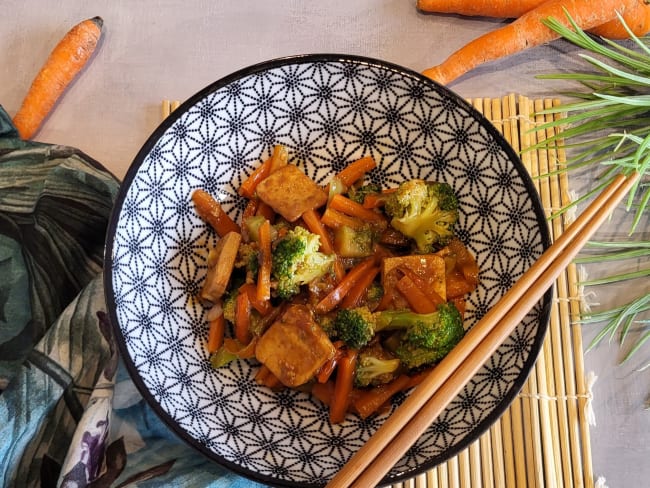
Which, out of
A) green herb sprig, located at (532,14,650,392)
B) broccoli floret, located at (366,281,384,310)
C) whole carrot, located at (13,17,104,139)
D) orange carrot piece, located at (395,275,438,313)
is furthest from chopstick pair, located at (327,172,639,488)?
whole carrot, located at (13,17,104,139)

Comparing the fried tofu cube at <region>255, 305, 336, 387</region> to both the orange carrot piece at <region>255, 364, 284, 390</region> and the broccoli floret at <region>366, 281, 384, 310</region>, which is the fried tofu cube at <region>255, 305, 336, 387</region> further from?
the broccoli floret at <region>366, 281, 384, 310</region>

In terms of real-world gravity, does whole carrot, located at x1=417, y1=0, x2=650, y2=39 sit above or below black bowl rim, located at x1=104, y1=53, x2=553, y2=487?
above

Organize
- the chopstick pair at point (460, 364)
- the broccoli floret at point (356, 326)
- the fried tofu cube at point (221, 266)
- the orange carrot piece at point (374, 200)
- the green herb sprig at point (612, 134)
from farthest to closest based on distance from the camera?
the green herb sprig at point (612, 134) → the orange carrot piece at point (374, 200) → the fried tofu cube at point (221, 266) → the broccoli floret at point (356, 326) → the chopstick pair at point (460, 364)

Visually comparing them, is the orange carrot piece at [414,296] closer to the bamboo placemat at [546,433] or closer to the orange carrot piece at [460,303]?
the orange carrot piece at [460,303]

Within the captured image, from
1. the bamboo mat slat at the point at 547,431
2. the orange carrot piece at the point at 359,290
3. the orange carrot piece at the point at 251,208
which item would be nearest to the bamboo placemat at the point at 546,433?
the bamboo mat slat at the point at 547,431

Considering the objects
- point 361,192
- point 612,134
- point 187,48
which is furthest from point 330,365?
point 187,48

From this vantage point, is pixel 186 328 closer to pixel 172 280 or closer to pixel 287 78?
pixel 172 280
